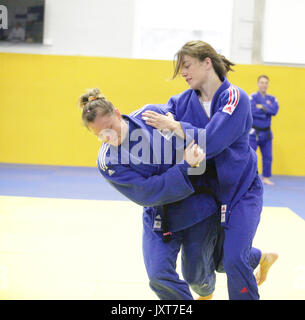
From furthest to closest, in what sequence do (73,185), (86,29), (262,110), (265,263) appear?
1. (86,29)
2. (262,110)
3. (73,185)
4. (265,263)

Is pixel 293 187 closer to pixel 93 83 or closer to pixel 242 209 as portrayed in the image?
pixel 93 83

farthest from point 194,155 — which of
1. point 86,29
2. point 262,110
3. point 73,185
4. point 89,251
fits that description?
point 86,29

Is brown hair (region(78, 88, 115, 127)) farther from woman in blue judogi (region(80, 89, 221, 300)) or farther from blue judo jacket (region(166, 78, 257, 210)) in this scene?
blue judo jacket (region(166, 78, 257, 210))

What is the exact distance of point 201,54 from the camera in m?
2.24

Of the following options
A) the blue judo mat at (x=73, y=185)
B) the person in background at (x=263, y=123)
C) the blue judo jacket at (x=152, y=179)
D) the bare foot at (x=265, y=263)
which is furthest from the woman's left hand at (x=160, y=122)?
the person in background at (x=263, y=123)

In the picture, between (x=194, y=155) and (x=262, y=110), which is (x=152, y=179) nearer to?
(x=194, y=155)

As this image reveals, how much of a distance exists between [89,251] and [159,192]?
1.88 meters

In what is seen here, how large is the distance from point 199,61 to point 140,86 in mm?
6419

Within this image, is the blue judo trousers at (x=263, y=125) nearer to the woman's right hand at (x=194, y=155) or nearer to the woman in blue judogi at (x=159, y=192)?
the woman in blue judogi at (x=159, y=192)

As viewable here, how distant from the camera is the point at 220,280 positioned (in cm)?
329

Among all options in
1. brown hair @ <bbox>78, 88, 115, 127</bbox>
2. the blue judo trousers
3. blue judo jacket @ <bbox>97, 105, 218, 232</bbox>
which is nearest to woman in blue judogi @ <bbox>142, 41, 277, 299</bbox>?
blue judo jacket @ <bbox>97, 105, 218, 232</bbox>

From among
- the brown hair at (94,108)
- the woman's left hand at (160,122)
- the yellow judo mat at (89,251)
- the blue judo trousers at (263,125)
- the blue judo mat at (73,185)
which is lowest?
the blue judo mat at (73,185)

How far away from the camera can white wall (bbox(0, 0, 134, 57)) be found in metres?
8.75

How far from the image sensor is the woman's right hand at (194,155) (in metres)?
2.01
